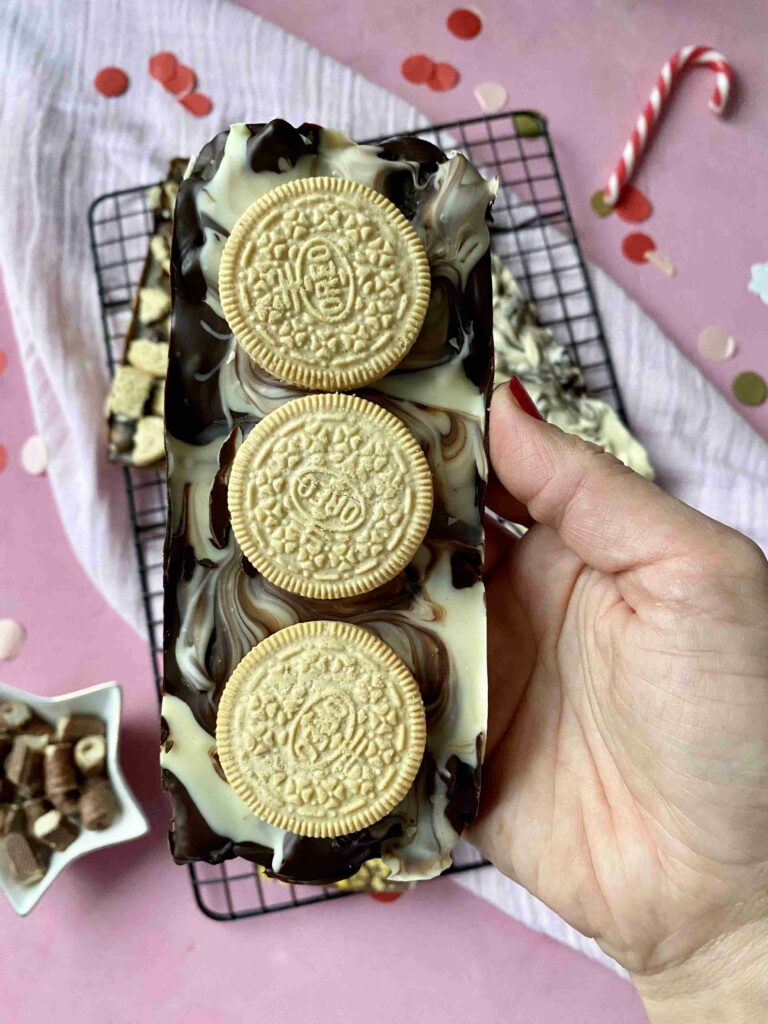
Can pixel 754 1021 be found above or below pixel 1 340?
below

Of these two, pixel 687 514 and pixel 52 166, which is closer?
pixel 687 514

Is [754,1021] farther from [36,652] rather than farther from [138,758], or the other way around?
[36,652]

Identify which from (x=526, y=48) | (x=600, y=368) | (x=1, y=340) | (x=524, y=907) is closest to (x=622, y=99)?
(x=526, y=48)

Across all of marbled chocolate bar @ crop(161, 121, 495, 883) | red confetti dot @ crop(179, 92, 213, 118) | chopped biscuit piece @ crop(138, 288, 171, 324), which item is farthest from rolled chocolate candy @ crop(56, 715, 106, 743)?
red confetti dot @ crop(179, 92, 213, 118)

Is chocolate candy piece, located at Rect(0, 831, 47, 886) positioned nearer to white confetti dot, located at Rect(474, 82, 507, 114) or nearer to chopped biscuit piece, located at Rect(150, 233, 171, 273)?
chopped biscuit piece, located at Rect(150, 233, 171, 273)

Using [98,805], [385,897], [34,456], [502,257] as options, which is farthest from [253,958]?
[502,257]

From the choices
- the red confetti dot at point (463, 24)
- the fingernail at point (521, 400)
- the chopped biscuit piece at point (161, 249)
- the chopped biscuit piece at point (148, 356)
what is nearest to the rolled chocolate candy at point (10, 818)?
the chopped biscuit piece at point (148, 356)
